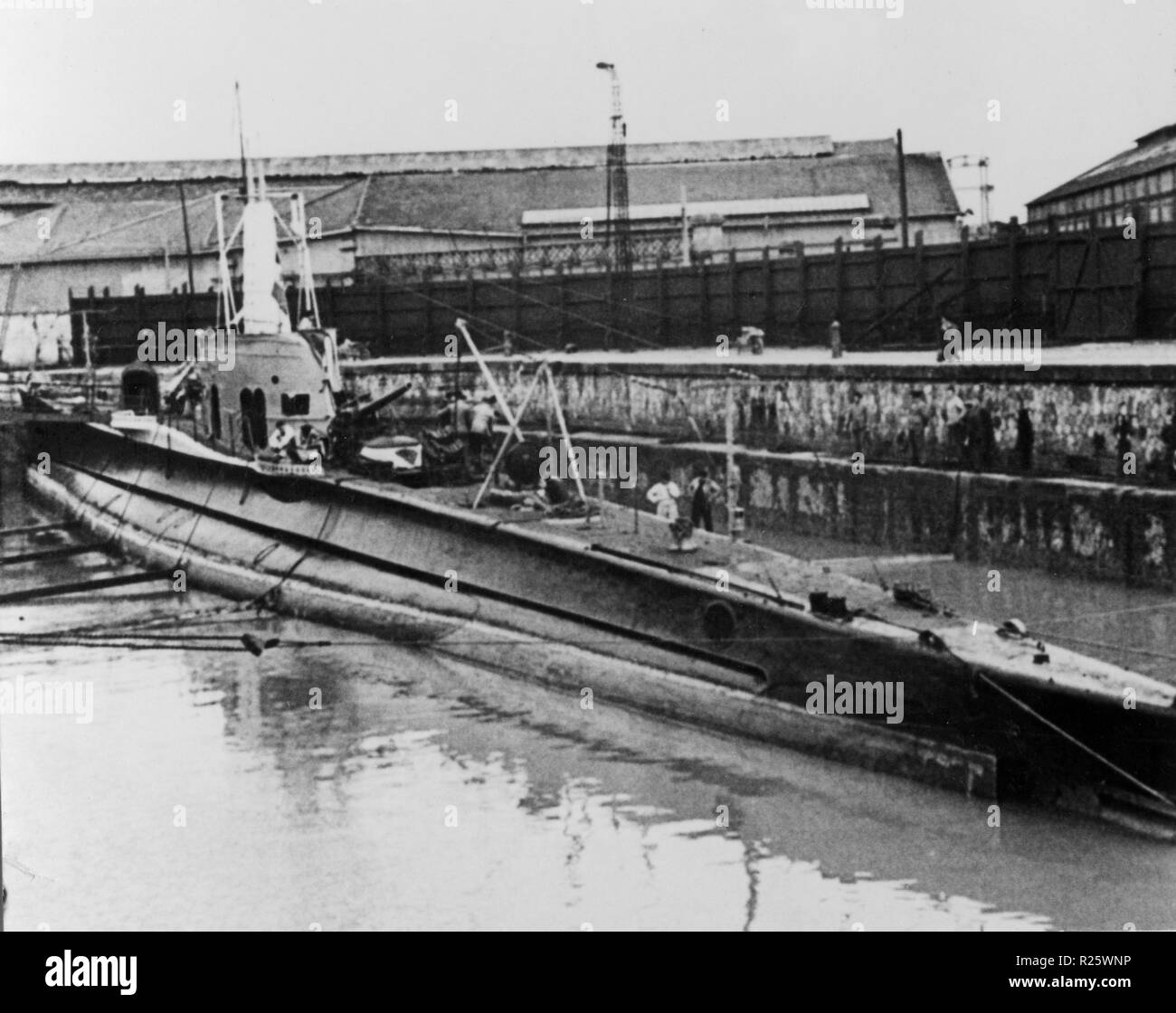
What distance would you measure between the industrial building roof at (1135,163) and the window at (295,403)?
20.6 metres

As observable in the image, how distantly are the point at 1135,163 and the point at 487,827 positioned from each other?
29194 millimetres

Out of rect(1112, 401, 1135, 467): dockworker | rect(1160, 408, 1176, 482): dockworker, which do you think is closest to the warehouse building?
rect(1112, 401, 1135, 467): dockworker

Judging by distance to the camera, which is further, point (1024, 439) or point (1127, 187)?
point (1127, 187)

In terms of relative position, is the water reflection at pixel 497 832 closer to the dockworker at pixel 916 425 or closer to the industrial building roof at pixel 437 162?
the dockworker at pixel 916 425

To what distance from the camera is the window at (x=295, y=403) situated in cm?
2388

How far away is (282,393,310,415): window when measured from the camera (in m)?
23.9

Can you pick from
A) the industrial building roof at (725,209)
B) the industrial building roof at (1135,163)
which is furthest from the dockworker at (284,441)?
the industrial building roof at (725,209)

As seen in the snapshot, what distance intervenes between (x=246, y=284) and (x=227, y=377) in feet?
5.13

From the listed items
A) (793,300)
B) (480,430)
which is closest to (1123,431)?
(480,430)

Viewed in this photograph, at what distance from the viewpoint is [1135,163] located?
1410 inches

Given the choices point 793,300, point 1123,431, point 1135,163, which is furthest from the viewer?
point 1135,163

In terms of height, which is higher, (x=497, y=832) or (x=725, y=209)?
(x=725, y=209)

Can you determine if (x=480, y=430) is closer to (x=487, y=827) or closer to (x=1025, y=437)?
(x=1025, y=437)
